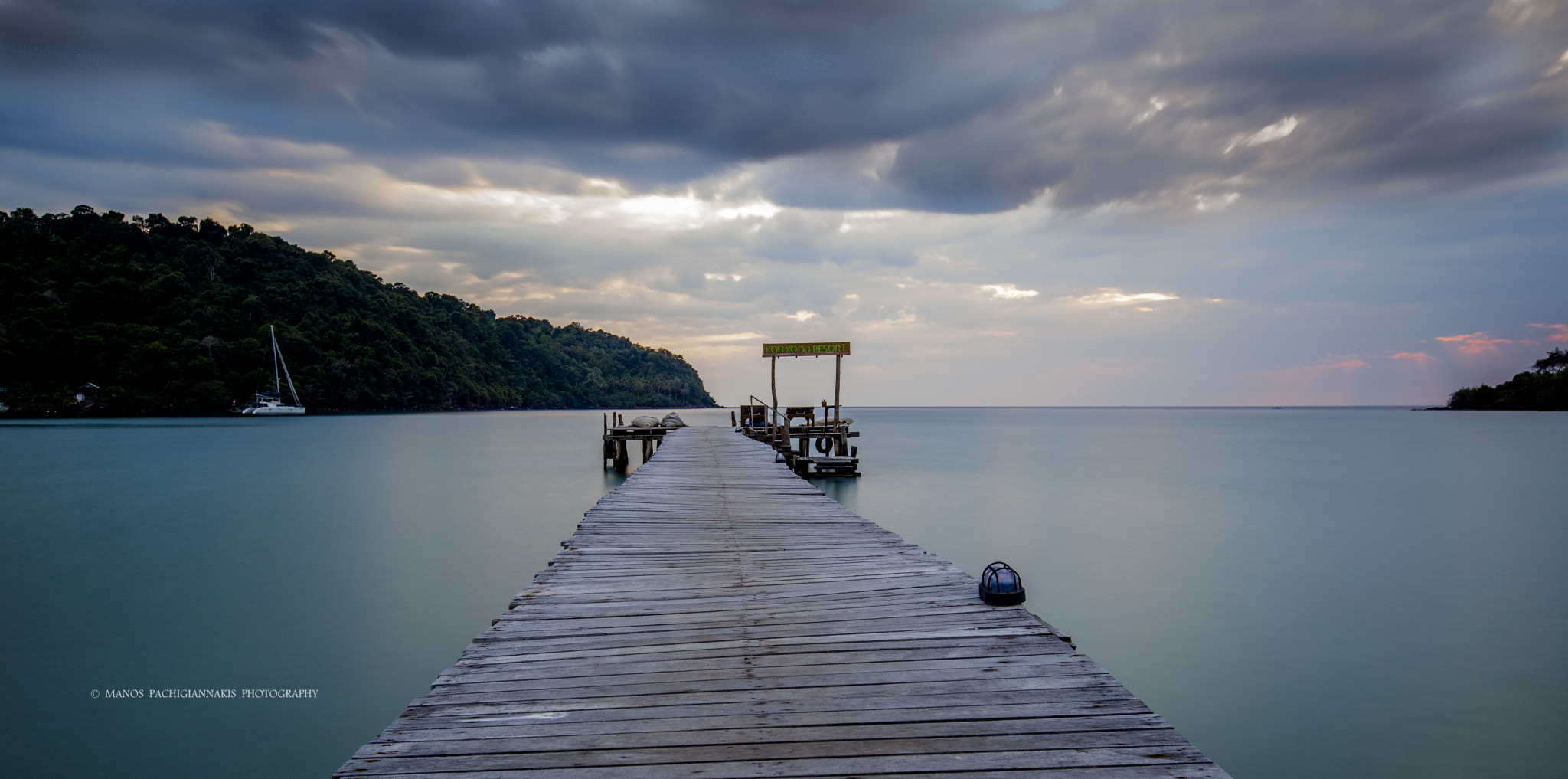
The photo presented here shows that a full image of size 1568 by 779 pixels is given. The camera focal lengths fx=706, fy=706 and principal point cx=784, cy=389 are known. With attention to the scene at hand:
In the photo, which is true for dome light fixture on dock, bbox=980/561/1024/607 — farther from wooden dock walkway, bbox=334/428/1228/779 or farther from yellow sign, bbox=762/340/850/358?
yellow sign, bbox=762/340/850/358

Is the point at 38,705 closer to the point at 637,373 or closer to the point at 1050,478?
the point at 1050,478

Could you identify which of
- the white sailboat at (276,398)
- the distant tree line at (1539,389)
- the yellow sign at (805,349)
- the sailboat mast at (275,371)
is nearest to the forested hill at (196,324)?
the sailboat mast at (275,371)

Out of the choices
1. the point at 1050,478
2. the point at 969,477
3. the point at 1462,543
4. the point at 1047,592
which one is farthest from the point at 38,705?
the point at 1050,478

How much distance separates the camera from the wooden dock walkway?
2754 mm

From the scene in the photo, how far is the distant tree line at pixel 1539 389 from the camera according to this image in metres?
94.8

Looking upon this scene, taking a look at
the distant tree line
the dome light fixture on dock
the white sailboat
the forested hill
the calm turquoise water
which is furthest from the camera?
the distant tree line

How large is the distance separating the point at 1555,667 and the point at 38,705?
15539mm

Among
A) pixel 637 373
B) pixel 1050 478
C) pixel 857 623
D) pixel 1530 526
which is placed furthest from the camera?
pixel 637 373

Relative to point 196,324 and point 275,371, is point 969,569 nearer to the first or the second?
point 275,371

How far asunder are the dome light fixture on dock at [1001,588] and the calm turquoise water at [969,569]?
2957 mm

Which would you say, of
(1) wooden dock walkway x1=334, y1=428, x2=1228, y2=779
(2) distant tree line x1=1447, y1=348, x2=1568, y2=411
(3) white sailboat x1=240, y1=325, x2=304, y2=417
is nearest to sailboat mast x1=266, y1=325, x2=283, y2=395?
(3) white sailboat x1=240, y1=325, x2=304, y2=417

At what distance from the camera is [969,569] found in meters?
12.4

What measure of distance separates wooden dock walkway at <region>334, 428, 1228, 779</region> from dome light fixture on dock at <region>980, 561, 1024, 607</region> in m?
0.09

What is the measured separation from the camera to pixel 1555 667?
25.5ft
